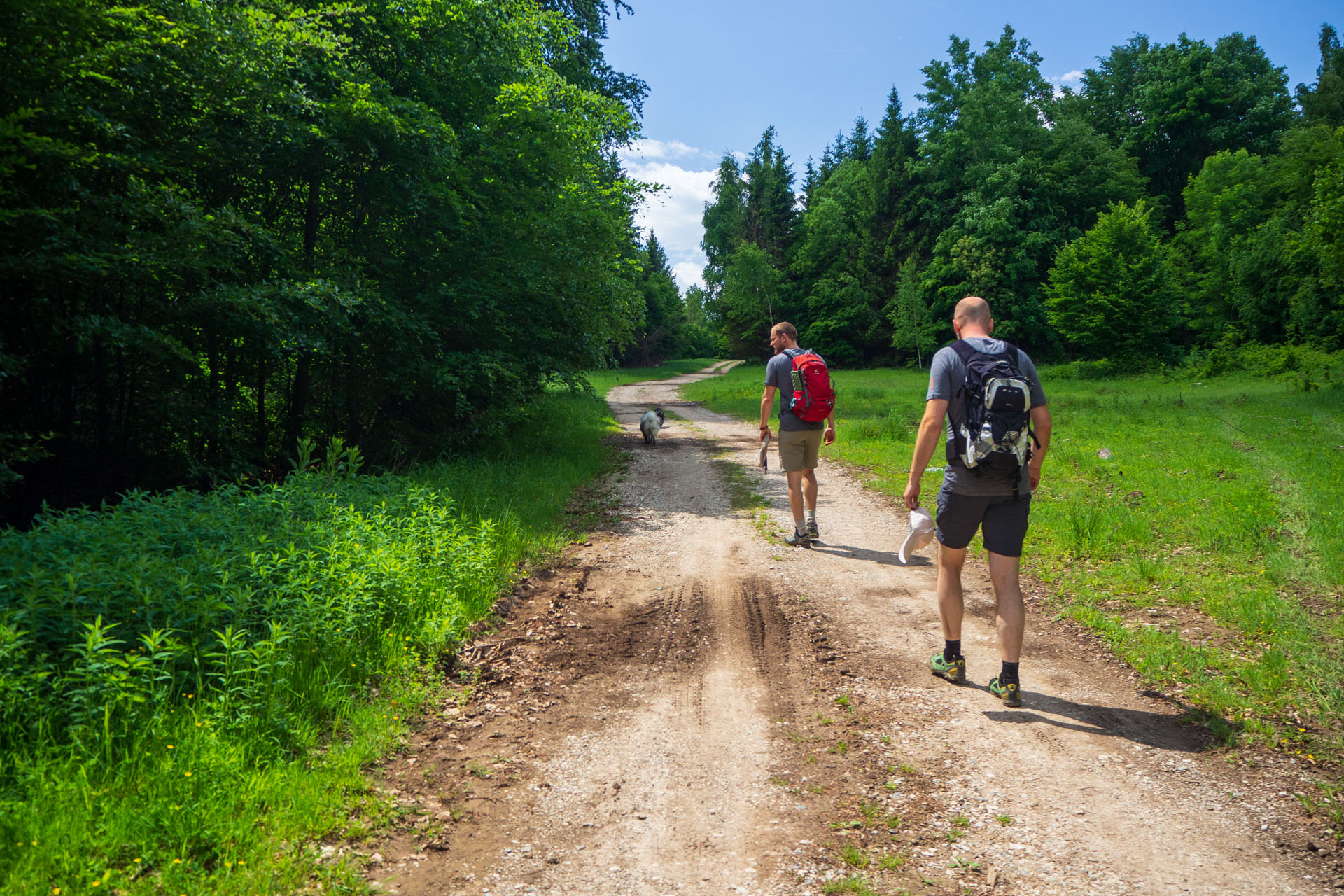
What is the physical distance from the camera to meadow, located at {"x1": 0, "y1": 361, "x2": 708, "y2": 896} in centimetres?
276

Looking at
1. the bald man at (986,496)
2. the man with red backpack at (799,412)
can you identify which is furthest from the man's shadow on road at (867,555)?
the bald man at (986,496)

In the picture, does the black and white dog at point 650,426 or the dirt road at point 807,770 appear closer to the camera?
the dirt road at point 807,770

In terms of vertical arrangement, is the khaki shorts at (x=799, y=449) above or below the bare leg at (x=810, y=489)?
above

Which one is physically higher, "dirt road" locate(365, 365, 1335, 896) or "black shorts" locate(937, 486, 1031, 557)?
"black shorts" locate(937, 486, 1031, 557)

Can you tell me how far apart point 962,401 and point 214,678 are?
177 inches

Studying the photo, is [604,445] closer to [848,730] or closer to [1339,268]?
[848,730]

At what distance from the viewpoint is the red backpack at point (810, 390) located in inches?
295

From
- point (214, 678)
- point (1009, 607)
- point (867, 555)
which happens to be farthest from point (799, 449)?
point (214, 678)

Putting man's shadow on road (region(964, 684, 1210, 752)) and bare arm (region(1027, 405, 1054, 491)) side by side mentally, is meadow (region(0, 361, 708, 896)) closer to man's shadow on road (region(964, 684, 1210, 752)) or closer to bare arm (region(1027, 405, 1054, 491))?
man's shadow on road (region(964, 684, 1210, 752))

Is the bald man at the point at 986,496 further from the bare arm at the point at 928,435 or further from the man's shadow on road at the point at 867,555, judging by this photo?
the man's shadow on road at the point at 867,555

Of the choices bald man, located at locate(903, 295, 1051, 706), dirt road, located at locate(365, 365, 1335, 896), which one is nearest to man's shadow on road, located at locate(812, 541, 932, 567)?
dirt road, located at locate(365, 365, 1335, 896)

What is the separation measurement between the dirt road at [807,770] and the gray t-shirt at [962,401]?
4.17 feet

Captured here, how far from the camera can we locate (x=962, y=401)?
13.9 ft

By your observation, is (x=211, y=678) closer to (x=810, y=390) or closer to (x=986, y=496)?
(x=986, y=496)
